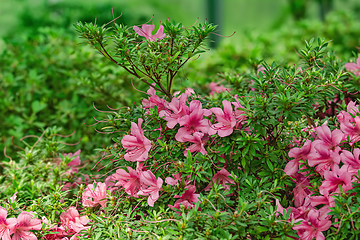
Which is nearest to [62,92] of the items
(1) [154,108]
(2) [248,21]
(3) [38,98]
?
(3) [38,98]

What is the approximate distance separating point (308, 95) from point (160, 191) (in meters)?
0.60

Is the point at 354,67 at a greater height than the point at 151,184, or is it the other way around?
the point at 354,67

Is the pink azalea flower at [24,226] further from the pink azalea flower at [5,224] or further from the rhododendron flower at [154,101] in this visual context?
the rhododendron flower at [154,101]

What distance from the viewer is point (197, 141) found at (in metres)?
1.17

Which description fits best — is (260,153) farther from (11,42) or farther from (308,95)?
(11,42)

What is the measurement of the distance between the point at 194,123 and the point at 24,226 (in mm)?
663

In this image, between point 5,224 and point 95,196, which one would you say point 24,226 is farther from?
point 95,196

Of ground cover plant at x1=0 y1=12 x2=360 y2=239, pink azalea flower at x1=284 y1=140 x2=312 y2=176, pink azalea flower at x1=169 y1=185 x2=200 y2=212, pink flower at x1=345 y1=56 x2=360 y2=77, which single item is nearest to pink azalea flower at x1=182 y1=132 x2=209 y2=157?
ground cover plant at x1=0 y1=12 x2=360 y2=239

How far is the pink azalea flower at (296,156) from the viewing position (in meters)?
1.11

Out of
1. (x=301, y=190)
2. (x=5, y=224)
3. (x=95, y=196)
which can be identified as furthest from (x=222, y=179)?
(x=5, y=224)

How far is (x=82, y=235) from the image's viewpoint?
45.3 inches

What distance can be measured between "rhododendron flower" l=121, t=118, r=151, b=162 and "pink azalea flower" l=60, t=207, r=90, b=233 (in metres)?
0.29

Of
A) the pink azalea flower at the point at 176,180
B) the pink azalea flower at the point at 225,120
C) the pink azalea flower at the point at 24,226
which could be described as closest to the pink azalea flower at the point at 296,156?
the pink azalea flower at the point at 225,120

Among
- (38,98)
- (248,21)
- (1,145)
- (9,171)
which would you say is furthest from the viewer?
(248,21)
